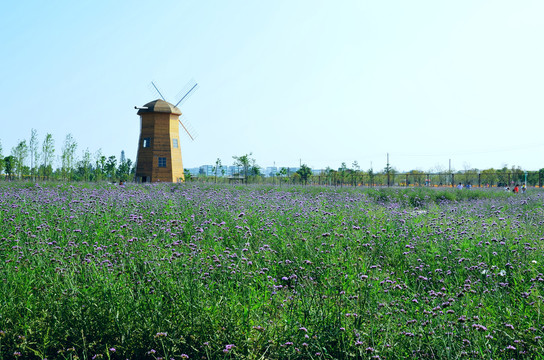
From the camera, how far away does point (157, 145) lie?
3050cm

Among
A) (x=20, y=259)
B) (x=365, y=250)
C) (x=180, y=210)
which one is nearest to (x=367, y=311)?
(x=365, y=250)

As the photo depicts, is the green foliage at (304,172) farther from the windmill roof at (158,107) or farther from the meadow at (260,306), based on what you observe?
the meadow at (260,306)

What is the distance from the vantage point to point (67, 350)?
3.26 metres

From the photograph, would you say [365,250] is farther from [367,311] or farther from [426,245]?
[367,311]

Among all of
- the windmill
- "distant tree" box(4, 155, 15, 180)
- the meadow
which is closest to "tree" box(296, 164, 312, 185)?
the windmill

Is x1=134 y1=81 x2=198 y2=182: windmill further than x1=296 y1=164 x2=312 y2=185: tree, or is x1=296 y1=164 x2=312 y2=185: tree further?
x1=296 y1=164 x2=312 y2=185: tree

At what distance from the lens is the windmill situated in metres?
30.5

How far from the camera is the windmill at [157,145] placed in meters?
30.5

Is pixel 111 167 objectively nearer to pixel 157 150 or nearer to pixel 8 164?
pixel 8 164

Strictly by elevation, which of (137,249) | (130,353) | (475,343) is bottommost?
(130,353)

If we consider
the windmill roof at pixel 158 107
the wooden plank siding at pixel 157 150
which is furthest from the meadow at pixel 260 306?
the windmill roof at pixel 158 107

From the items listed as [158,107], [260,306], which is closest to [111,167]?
[158,107]

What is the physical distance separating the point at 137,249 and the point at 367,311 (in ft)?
10.1

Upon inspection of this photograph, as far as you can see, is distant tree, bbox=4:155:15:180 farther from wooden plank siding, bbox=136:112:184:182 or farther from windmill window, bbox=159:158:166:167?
windmill window, bbox=159:158:166:167
